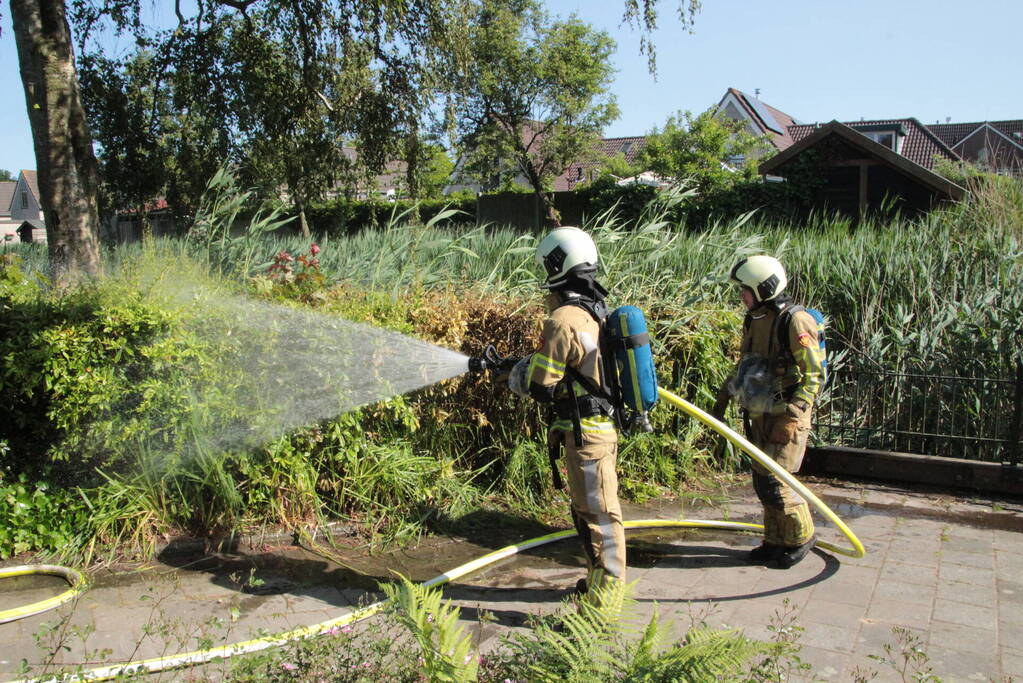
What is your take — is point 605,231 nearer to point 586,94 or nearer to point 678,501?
point 678,501

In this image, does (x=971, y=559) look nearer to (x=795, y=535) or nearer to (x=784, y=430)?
(x=795, y=535)

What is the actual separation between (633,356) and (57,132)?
20.4 feet

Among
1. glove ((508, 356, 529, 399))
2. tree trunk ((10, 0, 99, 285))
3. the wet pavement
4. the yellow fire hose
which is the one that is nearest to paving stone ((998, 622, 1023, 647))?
the wet pavement

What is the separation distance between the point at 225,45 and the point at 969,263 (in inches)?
408

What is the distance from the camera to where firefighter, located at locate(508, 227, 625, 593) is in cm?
370

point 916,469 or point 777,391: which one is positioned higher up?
point 777,391

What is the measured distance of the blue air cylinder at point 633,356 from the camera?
3727mm

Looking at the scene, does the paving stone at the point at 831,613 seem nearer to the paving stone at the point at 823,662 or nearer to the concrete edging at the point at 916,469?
the paving stone at the point at 823,662

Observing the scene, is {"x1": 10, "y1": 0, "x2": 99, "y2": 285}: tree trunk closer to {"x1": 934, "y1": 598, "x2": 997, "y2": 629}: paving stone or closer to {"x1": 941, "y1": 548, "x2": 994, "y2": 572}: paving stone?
{"x1": 934, "y1": 598, "x2": 997, "y2": 629}: paving stone

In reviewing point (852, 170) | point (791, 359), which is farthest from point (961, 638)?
point (852, 170)

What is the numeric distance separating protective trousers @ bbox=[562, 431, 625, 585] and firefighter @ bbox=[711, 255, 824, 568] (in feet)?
4.04

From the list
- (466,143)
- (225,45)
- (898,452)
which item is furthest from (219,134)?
(466,143)

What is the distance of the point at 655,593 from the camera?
4328 mm

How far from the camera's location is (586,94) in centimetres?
2928
